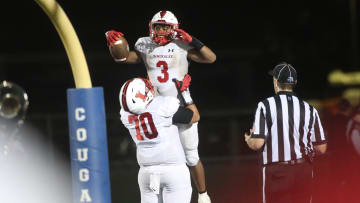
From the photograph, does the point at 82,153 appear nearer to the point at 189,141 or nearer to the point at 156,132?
the point at 156,132

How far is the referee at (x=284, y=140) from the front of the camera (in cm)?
571

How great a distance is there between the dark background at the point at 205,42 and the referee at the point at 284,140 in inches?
763

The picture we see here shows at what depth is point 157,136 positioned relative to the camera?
220 inches

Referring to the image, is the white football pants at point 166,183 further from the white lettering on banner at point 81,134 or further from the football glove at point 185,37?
the football glove at point 185,37

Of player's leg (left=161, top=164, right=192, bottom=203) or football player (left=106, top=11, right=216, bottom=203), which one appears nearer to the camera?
player's leg (left=161, top=164, right=192, bottom=203)

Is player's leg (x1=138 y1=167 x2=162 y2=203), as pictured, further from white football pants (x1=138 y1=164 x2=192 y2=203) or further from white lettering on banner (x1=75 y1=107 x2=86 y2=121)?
white lettering on banner (x1=75 y1=107 x2=86 y2=121)

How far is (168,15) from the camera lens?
19.3 ft

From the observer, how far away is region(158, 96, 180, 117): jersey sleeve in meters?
5.56

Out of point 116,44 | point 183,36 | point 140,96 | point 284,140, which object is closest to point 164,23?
point 183,36

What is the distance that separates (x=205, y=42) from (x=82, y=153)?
20.6 metres

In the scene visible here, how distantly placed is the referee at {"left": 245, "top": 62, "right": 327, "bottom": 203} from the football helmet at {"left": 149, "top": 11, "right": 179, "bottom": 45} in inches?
38.1

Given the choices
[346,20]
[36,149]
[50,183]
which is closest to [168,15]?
[50,183]

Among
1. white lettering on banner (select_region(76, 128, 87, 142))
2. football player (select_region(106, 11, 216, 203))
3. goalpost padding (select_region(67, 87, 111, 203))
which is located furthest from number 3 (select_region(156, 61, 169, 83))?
white lettering on banner (select_region(76, 128, 87, 142))

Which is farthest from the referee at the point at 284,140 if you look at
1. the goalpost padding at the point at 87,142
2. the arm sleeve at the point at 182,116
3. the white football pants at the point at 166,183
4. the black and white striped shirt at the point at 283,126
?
the goalpost padding at the point at 87,142
